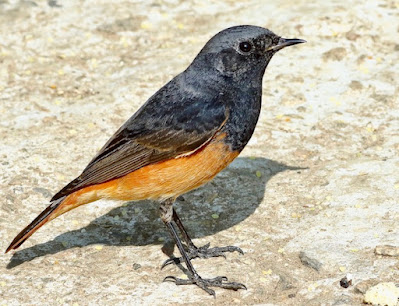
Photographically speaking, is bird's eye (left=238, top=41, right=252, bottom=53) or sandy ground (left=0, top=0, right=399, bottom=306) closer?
sandy ground (left=0, top=0, right=399, bottom=306)

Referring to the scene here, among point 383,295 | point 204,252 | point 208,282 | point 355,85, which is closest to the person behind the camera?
point 383,295

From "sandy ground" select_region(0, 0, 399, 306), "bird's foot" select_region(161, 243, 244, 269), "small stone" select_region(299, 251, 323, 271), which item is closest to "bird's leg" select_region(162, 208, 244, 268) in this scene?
"bird's foot" select_region(161, 243, 244, 269)

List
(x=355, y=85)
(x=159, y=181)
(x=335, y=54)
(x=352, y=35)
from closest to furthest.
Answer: (x=159, y=181) < (x=355, y=85) < (x=335, y=54) < (x=352, y=35)

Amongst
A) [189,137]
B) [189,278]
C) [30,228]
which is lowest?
[189,278]

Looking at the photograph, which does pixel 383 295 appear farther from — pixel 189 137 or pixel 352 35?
pixel 352 35

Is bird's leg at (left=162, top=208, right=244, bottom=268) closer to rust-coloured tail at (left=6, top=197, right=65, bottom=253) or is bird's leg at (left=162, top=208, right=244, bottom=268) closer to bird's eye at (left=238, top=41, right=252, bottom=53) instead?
rust-coloured tail at (left=6, top=197, right=65, bottom=253)

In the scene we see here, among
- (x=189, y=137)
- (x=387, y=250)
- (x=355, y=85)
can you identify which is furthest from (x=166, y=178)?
(x=355, y=85)

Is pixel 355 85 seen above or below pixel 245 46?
below

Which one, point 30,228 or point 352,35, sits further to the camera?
point 352,35
